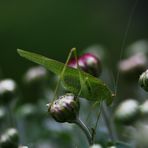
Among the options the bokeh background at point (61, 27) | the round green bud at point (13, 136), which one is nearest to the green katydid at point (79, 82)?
the round green bud at point (13, 136)

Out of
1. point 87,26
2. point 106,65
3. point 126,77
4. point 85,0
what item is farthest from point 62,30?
point 126,77

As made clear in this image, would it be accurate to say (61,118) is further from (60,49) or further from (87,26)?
(87,26)

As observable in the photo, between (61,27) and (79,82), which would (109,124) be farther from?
(61,27)

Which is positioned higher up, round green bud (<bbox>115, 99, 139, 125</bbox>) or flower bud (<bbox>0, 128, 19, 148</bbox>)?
round green bud (<bbox>115, 99, 139, 125</bbox>)

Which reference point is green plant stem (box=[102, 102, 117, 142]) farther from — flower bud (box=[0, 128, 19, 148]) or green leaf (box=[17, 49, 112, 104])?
flower bud (box=[0, 128, 19, 148])

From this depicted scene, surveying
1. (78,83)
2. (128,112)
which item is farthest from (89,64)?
(128,112)

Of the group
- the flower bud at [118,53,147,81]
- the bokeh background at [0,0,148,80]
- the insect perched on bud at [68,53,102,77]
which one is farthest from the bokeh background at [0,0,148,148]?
the insect perched on bud at [68,53,102,77]

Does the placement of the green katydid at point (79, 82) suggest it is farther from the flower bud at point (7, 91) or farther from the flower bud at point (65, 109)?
the flower bud at point (7, 91)
